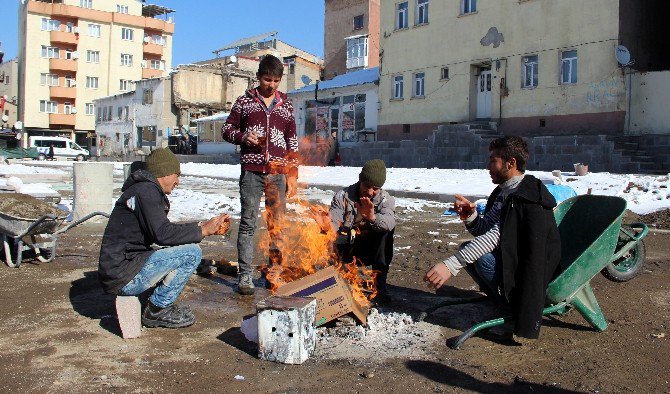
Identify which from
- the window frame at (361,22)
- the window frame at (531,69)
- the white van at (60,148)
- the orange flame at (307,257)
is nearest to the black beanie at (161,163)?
the orange flame at (307,257)

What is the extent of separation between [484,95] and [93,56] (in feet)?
186

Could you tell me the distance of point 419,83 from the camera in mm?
30641

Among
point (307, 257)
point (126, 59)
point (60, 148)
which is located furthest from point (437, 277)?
point (126, 59)

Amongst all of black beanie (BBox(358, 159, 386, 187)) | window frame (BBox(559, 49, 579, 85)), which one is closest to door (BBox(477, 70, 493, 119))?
window frame (BBox(559, 49, 579, 85))

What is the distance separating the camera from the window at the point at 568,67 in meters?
23.7

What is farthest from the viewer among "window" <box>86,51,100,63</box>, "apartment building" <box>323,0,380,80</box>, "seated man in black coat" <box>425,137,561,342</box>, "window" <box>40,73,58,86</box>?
"window" <box>86,51,100,63</box>

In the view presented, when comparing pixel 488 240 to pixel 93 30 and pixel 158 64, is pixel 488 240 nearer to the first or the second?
pixel 93 30

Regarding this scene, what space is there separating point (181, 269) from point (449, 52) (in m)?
26.7

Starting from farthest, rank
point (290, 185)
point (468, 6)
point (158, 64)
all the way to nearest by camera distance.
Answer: point (158, 64), point (468, 6), point (290, 185)

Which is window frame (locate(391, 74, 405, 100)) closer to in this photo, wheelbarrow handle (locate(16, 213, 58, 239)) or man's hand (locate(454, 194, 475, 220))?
wheelbarrow handle (locate(16, 213, 58, 239))

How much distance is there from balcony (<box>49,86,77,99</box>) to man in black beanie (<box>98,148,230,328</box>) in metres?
70.9

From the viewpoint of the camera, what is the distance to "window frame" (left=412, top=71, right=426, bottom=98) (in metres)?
30.2

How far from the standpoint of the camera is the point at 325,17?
184 ft

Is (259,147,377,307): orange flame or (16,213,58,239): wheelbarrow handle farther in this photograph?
(16,213,58,239): wheelbarrow handle
